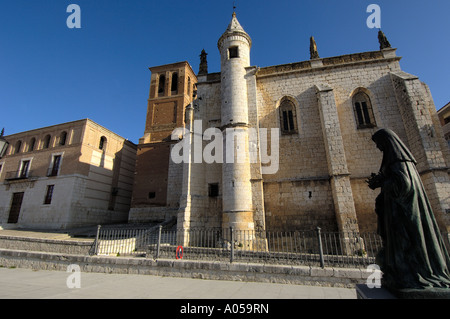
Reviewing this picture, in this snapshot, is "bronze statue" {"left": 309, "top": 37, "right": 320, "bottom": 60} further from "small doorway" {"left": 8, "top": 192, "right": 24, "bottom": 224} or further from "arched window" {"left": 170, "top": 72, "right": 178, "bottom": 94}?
"small doorway" {"left": 8, "top": 192, "right": 24, "bottom": 224}

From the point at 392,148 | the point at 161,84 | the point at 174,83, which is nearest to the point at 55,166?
the point at 161,84

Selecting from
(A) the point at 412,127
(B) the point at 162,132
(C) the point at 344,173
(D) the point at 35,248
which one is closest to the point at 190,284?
(C) the point at 344,173

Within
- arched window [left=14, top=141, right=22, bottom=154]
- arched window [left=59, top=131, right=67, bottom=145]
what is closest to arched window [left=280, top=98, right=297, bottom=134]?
arched window [left=59, top=131, right=67, bottom=145]

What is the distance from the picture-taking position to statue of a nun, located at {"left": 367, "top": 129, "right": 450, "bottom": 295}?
2.36m

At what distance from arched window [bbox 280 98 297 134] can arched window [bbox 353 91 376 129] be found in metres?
3.30

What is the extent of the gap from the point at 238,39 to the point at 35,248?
1512 cm

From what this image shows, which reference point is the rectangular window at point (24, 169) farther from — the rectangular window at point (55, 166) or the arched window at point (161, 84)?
the arched window at point (161, 84)

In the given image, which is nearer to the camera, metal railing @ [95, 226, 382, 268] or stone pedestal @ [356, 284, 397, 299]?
stone pedestal @ [356, 284, 397, 299]

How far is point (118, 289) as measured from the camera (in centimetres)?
459

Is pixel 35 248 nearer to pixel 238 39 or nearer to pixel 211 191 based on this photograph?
pixel 211 191

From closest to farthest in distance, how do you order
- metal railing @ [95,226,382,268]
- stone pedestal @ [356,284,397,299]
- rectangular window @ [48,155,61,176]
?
stone pedestal @ [356,284,397,299] < metal railing @ [95,226,382,268] < rectangular window @ [48,155,61,176]

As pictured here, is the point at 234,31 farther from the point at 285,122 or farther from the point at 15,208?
the point at 15,208

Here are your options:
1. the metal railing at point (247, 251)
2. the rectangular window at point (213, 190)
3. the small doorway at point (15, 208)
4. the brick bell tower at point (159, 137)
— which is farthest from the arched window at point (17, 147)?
the rectangular window at point (213, 190)

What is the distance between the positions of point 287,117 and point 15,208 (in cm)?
2342
